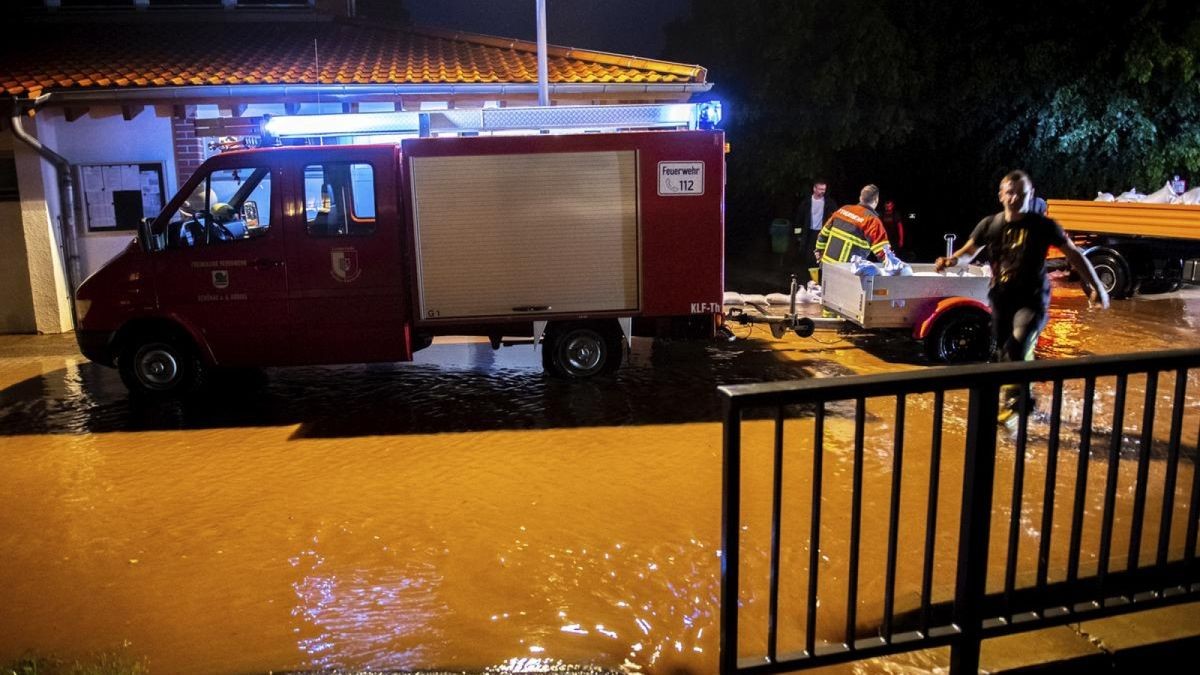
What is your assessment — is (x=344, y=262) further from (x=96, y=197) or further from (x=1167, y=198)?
(x=1167, y=198)

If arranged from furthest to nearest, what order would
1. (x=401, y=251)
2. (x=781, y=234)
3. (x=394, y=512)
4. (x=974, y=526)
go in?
1. (x=781, y=234)
2. (x=401, y=251)
3. (x=394, y=512)
4. (x=974, y=526)

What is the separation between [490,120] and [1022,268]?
4.65 m

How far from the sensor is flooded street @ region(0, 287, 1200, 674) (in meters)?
4.07

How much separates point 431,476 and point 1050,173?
1833 cm

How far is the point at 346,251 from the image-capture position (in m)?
8.00

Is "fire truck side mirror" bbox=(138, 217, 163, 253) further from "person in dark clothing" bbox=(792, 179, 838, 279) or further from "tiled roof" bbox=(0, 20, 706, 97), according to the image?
"person in dark clothing" bbox=(792, 179, 838, 279)

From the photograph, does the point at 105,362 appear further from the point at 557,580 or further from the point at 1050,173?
the point at 1050,173

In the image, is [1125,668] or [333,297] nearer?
[1125,668]

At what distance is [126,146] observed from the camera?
1223cm

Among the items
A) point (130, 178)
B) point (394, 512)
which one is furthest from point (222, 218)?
point (130, 178)

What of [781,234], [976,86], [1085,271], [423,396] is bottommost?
[423,396]

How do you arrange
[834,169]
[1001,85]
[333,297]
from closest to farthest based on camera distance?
[333,297] < [1001,85] < [834,169]

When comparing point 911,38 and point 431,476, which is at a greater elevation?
point 911,38

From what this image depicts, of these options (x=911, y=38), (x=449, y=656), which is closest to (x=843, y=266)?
(x=449, y=656)
